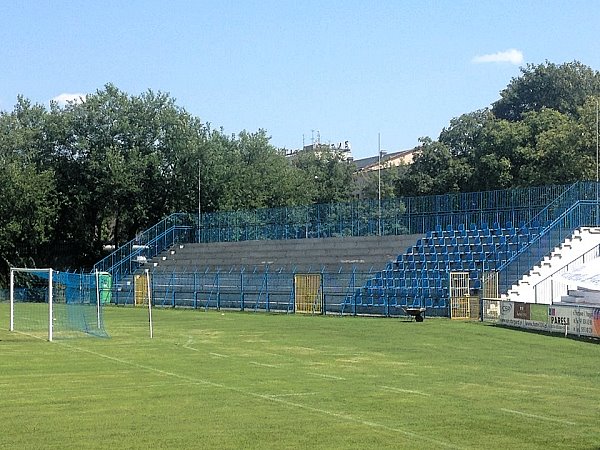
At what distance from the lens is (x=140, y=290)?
6138 cm

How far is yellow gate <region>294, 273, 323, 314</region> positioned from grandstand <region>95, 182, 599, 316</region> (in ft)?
0.37

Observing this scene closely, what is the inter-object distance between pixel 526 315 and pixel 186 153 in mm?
→ 46353

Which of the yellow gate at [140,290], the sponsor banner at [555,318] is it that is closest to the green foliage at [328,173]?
the yellow gate at [140,290]

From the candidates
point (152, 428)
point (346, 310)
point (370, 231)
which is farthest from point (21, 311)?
point (152, 428)

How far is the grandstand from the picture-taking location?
149 feet

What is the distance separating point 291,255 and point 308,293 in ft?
31.1

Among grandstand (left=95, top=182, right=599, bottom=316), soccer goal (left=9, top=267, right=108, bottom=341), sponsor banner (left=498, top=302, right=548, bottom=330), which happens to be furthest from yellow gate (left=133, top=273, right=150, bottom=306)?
Answer: sponsor banner (left=498, top=302, right=548, bottom=330)

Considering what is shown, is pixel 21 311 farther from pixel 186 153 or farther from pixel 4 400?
pixel 4 400

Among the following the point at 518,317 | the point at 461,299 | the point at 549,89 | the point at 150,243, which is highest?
the point at 549,89

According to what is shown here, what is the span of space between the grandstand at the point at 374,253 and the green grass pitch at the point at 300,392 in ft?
44.9

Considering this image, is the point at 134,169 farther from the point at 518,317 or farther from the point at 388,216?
the point at 518,317

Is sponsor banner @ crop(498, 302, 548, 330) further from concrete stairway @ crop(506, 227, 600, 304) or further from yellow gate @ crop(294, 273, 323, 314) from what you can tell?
yellow gate @ crop(294, 273, 323, 314)

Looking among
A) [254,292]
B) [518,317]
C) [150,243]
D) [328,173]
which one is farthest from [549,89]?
[518,317]

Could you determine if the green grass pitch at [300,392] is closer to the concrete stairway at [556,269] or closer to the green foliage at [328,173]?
the concrete stairway at [556,269]
